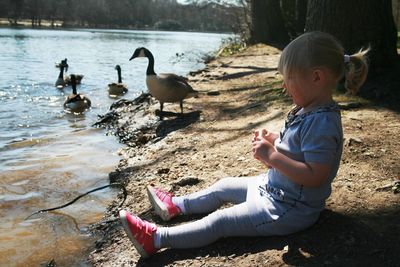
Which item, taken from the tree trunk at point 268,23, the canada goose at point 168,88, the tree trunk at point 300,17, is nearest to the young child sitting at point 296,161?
the canada goose at point 168,88

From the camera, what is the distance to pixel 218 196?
3471 mm

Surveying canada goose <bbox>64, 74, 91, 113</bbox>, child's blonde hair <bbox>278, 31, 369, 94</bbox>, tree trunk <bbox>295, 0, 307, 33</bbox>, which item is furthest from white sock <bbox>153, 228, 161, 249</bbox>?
tree trunk <bbox>295, 0, 307, 33</bbox>

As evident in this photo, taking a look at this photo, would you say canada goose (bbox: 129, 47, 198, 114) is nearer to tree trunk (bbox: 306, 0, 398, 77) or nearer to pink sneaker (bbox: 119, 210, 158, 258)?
tree trunk (bbox: 306, 0, 398, 77)

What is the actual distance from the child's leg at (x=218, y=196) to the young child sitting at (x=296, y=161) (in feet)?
0.34

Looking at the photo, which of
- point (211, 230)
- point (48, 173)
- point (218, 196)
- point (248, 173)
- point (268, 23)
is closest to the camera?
point (211, 230)

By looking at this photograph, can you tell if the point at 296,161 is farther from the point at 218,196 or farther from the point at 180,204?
the point at 180,204

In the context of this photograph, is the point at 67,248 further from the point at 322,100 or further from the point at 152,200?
the point at 322,100

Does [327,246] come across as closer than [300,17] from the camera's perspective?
Yes

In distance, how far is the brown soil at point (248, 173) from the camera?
2.84m


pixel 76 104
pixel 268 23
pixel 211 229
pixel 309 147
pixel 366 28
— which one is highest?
pixel 268 23

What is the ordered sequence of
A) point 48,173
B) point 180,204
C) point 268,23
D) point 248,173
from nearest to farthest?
point 180,204, point 248,173, point 48,173, point 268,23

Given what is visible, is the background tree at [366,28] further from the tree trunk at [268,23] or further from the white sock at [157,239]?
the tree trunk at [268,23]

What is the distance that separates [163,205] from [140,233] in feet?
1.77

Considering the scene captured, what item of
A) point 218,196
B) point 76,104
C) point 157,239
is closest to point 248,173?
point 218,196
